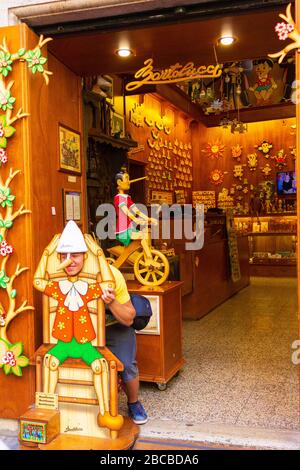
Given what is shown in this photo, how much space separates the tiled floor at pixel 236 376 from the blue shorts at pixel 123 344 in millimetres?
406

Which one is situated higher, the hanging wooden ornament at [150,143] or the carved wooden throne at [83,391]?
the hanging wooden ornament at [150,143]

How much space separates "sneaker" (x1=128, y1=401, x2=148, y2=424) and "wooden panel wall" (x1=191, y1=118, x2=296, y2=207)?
362 inches

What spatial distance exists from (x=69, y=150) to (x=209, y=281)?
3.48 metres

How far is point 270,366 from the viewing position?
438 cm

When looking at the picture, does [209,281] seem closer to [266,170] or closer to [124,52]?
[124,52]

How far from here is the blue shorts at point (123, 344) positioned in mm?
3172

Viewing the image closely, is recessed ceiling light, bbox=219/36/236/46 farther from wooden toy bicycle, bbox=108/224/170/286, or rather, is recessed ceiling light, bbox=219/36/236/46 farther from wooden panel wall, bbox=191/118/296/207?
wooden panel wall, bbox=191/118/296/207

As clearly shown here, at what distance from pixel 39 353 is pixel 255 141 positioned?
10090mm

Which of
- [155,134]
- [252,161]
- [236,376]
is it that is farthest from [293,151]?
[236,376]

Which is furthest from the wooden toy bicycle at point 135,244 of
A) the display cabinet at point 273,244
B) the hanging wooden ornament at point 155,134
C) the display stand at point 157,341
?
the display cabinet at point 273,244

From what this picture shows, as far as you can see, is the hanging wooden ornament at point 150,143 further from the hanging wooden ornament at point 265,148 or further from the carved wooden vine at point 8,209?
the carved wooden vine at point 8,209

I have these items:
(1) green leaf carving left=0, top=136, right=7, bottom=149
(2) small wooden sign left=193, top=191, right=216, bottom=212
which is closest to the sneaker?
(1) green leaf carving left=0, top=136, right=7, bottom=149

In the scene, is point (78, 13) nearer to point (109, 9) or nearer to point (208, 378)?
point (109, 9)

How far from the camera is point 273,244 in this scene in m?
11.2
